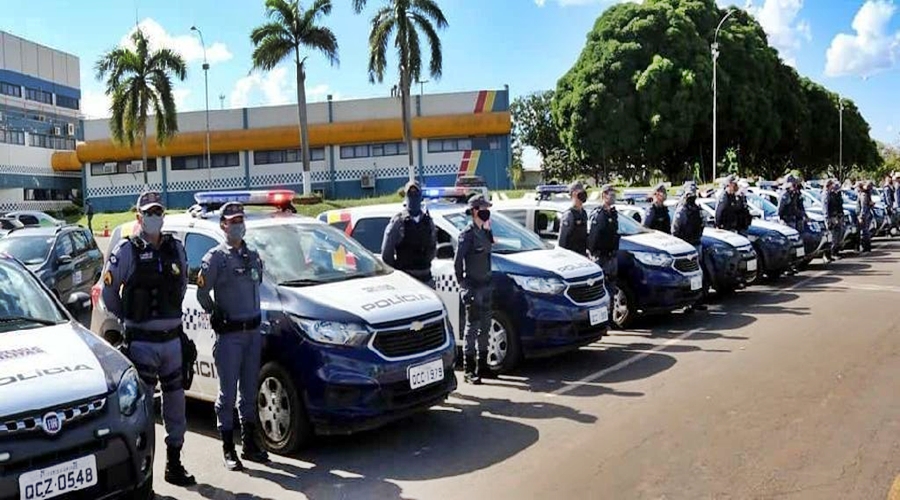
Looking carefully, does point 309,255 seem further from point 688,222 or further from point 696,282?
point 688,222

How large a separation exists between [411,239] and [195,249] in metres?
2.23

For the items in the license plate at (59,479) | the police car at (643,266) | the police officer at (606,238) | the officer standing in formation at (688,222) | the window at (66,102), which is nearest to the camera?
the license plate at (59,479)

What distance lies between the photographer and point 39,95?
66.8 meters

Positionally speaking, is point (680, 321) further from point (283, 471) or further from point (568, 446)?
point (283, 471)

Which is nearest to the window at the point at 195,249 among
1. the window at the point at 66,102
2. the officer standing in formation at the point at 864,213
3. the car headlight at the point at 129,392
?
the car headlight at the point at 129,392

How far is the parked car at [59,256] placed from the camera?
38.8ft

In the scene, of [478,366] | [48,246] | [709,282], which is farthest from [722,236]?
[48,246]

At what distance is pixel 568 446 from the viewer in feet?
19.4

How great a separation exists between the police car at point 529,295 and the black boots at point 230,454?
330cm

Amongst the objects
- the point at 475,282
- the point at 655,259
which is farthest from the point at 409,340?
the point at 655,259

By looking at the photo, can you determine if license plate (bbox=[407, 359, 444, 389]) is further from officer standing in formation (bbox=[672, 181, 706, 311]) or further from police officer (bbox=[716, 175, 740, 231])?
police officer (bbox=[716, 175, 740, 231])

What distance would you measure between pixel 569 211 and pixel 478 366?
2.97 metres

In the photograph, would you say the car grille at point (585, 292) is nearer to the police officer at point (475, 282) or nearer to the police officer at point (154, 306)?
the police officer at point (475, 282)

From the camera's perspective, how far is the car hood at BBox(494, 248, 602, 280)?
839 centimetres
